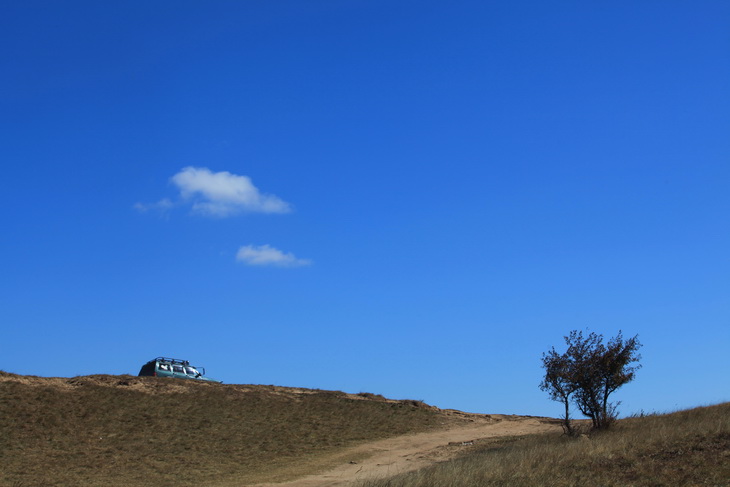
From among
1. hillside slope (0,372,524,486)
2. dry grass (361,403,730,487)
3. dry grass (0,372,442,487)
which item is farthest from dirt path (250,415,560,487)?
dry grass (361,403,730,487)

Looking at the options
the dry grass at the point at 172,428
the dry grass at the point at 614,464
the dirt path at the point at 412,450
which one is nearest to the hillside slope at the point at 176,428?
the dry grass at the point at 172,428

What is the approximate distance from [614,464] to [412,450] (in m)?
11.9

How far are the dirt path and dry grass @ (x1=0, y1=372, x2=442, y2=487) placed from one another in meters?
1.60

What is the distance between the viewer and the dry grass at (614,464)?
17.5m

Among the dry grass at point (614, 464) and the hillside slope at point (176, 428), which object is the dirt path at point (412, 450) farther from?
the dry grass at point (614, 464)

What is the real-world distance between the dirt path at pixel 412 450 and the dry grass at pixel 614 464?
349 centimetres

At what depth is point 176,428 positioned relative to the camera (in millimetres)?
32219

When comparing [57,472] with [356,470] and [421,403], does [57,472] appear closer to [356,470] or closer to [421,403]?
[356,470]

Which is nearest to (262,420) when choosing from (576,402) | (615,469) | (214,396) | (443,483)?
(214,396)

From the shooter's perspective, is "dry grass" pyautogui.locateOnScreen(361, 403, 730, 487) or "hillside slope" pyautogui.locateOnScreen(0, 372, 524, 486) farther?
"hillside slope" pyautogui.locateOnScreen(0, 372, 524, 486)

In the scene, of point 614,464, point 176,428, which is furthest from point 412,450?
point 614,464

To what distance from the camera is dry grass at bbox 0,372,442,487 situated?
25578 millimetres

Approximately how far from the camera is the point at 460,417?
126 feet

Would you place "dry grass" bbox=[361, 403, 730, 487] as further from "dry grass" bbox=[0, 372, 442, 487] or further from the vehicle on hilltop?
the vehicle on hilltop
